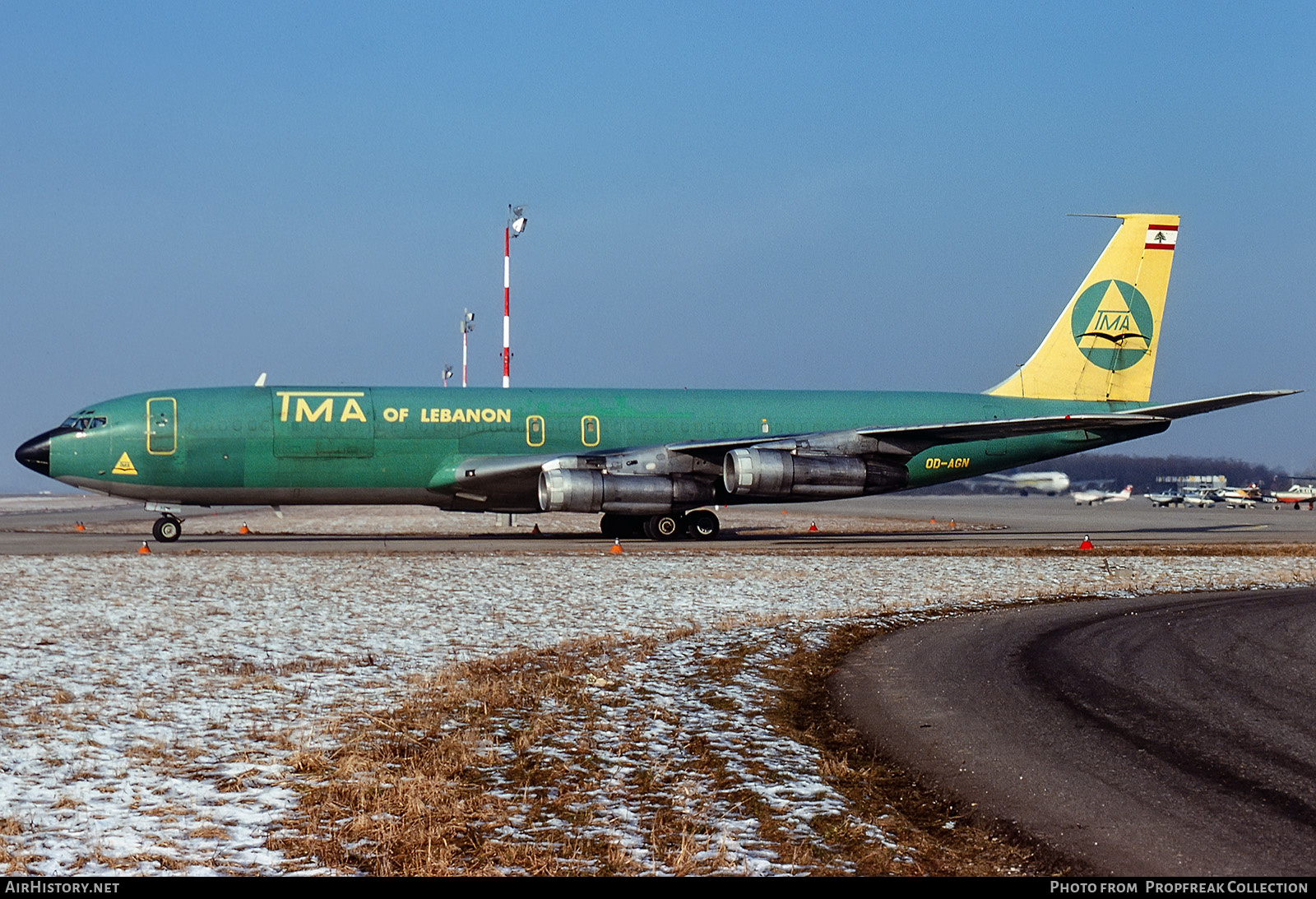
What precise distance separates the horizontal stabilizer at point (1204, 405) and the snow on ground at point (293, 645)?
15.9ft

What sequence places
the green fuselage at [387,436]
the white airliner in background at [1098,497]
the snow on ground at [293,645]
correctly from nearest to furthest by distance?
the snow on ground at [293,645], the green fuselage at [387,436], the white airliner in background at [1098,497]

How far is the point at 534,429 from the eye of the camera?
31891 millimetres

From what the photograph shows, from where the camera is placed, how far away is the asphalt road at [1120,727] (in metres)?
6.39

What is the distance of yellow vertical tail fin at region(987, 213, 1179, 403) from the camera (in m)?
35.6

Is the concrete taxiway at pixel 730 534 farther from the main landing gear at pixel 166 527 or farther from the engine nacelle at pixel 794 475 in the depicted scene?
the engine nacelle at pixel 794 475

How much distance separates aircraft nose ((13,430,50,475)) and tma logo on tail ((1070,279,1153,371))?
2915 centimetres

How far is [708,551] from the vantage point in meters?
27.1

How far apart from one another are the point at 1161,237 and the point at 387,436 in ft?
78.7

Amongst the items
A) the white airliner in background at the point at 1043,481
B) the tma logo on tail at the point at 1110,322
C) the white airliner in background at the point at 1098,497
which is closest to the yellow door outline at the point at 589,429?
the tma logo on tail at the point at 1110,322

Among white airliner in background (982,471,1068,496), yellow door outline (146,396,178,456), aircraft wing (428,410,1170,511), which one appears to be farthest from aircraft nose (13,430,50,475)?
white airliner in background (982,471,1068,496)

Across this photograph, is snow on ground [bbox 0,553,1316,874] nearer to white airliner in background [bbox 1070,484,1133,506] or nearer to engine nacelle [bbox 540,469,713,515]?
engine nacelle [bbox 540,469,713,515]
